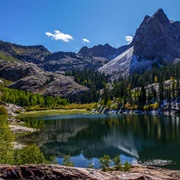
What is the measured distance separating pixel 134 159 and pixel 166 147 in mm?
13854

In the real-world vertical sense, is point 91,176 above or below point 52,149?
above

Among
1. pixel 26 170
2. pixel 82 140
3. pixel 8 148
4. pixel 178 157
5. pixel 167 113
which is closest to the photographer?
pixel 26 170

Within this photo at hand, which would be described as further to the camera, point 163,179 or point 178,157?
point 178,157

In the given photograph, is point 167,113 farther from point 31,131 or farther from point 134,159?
point 134,159

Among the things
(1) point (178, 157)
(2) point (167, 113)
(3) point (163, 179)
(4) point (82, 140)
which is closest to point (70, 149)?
(4) point (82, 140)

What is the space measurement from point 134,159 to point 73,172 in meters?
39.3

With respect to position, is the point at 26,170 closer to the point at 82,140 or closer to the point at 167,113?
the point at 82,140

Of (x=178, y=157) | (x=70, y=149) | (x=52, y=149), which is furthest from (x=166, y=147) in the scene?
(x=52, y=149)

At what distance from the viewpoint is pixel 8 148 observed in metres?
43.4

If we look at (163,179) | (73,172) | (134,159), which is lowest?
(134,159)

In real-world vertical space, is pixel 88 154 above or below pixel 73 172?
below

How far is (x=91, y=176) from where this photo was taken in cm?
2405

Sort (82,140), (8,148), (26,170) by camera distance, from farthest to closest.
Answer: (82,140), (8,148), (26,170)

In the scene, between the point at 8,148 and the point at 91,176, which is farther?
the point at 8,148
